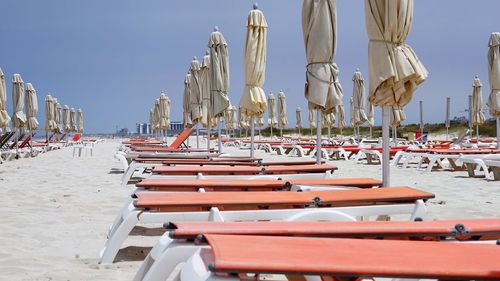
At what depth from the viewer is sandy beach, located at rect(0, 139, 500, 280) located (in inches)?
123

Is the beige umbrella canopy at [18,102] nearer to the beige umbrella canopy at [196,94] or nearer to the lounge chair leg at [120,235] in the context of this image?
the beige umbrella canopy at [196,94]

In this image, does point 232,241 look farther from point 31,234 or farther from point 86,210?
point 86,210

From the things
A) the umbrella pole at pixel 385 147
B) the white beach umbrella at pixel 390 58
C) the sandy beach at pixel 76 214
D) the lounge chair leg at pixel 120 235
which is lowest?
the sandy beach at pixel 76 214

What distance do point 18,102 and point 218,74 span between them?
9.28 meters

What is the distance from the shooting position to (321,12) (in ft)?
18.2

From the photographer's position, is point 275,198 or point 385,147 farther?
point 385,147

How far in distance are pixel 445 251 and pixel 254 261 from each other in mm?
680

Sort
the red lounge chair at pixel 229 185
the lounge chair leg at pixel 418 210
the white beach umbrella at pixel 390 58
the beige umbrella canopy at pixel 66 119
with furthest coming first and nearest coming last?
the beige umbrella canopy at pixel 66 119
the white beach umbrella at pixel 390 58
the red lounge chair at pixel 229 185
the lounge chair leg at pixel 418 210

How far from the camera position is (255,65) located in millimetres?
7469

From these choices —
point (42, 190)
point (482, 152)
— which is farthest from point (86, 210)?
point (482, 152)

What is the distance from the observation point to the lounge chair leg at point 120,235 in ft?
10.0

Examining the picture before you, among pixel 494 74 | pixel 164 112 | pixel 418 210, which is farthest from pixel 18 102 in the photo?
pixel 418 210

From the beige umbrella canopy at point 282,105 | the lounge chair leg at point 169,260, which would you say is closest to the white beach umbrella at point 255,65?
the lounge chair leg at point 169,260

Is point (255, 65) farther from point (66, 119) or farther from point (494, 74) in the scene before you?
point (66, 119)
